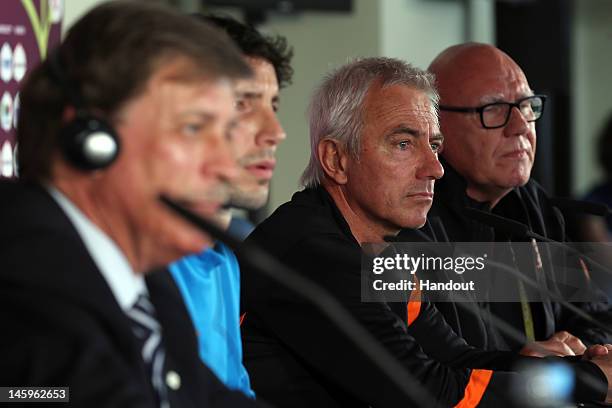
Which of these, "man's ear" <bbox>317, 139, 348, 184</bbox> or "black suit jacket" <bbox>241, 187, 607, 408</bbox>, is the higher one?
"man's ear" <bbox>317, 139, 348, 184</bbox>

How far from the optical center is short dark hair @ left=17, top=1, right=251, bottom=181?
3.35 feet

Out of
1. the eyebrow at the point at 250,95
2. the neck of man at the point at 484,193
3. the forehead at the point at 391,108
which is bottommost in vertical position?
the neck of man at the point at 484,193

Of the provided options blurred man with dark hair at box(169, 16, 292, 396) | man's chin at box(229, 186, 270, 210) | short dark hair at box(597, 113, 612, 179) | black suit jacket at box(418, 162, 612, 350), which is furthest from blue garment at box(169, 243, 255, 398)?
short dark hair at box(597, 113, 612, 179)

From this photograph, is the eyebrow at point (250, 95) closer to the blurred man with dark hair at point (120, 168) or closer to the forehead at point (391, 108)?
the forehead at point (391, 108)

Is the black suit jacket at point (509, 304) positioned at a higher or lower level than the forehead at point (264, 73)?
lower

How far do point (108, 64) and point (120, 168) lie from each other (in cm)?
10

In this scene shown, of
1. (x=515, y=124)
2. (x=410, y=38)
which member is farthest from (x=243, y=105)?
(x=410, y=38)

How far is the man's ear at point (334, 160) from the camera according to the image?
6.86 ft

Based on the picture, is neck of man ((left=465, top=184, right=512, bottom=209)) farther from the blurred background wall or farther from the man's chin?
the blurred background wall

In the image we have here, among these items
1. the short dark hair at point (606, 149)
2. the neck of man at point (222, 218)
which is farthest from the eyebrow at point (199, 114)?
the short dark hair at point (606, 149)

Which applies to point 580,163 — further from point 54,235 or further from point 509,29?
point 54,235

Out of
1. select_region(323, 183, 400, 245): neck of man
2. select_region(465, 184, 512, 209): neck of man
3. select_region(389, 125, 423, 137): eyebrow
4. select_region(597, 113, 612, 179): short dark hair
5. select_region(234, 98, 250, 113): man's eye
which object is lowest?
select_region(597, 113, 612, 179): short dark hair

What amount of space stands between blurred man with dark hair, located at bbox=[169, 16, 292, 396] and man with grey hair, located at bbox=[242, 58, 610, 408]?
0.42 ft

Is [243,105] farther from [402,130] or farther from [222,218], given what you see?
[222,218]
